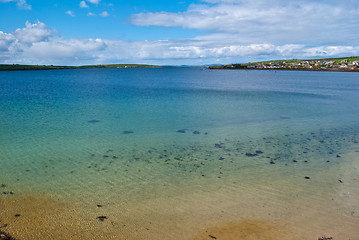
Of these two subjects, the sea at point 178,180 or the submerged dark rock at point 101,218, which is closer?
the sea at point 178,180

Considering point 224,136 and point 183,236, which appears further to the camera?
point 224,136

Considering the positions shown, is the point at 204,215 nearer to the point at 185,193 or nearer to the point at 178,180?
the point at 185,193

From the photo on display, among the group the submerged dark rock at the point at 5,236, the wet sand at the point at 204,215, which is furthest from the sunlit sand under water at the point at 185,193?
the submerged dark rock at the point at 5,236

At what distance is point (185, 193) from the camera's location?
14.3 meters

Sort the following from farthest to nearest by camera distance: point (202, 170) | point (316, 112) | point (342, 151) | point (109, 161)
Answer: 1. point (316, 112)
2. point (342, 151)
3. point (109, 161)
4. point (202, 170)

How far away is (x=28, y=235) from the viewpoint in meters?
10.6

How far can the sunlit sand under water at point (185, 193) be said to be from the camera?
438 inches

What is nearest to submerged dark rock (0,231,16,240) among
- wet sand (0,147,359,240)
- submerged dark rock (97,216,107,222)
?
wet sand (0,147,359,240)

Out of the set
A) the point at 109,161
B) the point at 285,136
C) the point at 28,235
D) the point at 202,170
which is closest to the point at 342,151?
the point at 285,136

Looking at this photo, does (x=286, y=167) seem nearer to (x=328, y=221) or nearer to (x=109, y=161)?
(x=328, y=221)

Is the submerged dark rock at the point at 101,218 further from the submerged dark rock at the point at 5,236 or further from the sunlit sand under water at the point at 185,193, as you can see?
the submerged dark rock at the point at 5,236

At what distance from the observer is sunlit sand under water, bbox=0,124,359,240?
11.1 metres

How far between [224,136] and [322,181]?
11.3 metres

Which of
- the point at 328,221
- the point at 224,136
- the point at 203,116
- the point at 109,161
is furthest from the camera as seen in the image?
the point at 203,116
